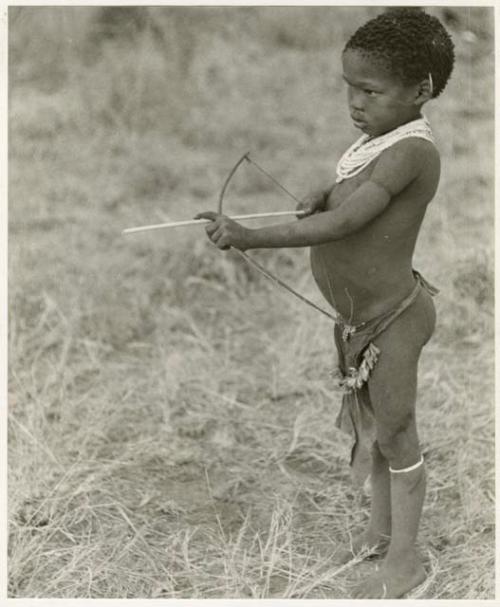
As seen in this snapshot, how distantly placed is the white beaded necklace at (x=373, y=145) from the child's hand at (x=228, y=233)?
30cm

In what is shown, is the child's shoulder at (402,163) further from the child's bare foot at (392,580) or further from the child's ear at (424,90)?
the child's bare foot at (392,580)

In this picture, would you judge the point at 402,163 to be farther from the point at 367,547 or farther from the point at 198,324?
the point at 198,324

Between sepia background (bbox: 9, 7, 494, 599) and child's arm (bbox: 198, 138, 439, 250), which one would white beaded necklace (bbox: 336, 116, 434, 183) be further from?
sepia background (bbox: 9, 7, 494, 599)

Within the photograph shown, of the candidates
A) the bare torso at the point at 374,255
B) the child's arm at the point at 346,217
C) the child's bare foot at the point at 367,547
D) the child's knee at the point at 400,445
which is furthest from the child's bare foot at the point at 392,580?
the child's arm at the point at 346,217

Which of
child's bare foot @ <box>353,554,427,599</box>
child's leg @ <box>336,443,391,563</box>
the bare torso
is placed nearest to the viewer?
the bare torso

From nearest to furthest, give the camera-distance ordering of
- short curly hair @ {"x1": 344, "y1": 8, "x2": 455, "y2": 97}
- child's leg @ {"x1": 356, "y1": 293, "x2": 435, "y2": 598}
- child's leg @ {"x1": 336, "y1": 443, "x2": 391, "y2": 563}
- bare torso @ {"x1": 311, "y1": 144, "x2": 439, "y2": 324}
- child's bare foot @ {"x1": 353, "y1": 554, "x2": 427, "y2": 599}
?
1. short curly hair @ {"x1": 344, "y1": 8, "x2": 455, "y2": 97}
2. bare torso @ {"x1": 311, "y1": 144, "x2": 439, "y2": 324}
3. child's leg @ {"x1": 356, "y1": 293, "x2": 435, "y2": 598}
4. child's bare foot @ {"x1": 353, "y1": 554, "x2": 427, "y2": 599}
5. child's leg @ {"x1": 336, "y1": 443, "x2": 391, "y2": 563}

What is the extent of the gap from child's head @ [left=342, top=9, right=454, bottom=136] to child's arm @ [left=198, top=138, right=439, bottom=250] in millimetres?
87

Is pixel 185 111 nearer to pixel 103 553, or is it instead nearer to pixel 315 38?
pixel 315 38

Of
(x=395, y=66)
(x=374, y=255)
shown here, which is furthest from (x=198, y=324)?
(x=395, y=66)

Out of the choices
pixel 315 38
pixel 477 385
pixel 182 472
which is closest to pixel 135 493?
pixel 182 472

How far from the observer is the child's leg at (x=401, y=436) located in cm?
218

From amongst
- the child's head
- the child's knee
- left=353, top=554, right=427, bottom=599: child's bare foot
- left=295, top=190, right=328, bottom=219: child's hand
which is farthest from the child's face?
left=353, top=554, right=427, bottom=599: child's bare foot

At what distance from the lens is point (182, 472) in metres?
2.91

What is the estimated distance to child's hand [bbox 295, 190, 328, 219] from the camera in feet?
7.23
